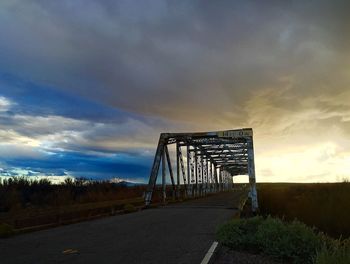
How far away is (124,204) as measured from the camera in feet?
66.2

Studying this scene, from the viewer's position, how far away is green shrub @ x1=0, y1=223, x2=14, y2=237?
10831mm

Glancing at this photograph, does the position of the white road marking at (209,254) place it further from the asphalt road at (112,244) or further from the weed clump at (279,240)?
the weed clump at (279,240)

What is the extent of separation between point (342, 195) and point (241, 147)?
24282 mm

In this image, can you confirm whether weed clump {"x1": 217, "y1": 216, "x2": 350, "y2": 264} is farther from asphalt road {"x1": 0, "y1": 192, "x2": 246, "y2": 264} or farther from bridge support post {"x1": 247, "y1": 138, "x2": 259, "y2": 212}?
bridge support post {"x1": 247, "y1": 138, "x2": 259, "y2": 212}

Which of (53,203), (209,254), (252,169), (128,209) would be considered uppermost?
(252,169)

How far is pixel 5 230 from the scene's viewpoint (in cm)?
1093

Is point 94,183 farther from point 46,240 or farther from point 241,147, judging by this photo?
point 46,240

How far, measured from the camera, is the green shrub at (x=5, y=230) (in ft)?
35.5

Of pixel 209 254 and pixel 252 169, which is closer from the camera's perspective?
pixel 209 254

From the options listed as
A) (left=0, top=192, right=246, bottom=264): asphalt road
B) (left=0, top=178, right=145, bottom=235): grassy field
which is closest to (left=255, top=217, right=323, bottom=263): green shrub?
(left=0, top=192, right=246, bottom=264): asphalt road

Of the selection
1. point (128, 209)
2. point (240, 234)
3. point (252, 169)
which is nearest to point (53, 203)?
point (128, 209)

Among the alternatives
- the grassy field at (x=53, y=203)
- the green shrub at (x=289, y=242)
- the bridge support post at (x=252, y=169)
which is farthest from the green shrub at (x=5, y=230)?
the bridge support post at (x=252, y=169)

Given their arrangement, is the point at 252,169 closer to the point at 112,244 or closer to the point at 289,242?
the point at 112,244

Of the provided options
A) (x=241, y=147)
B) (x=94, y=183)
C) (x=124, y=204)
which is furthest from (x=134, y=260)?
(x=241, y=147)
